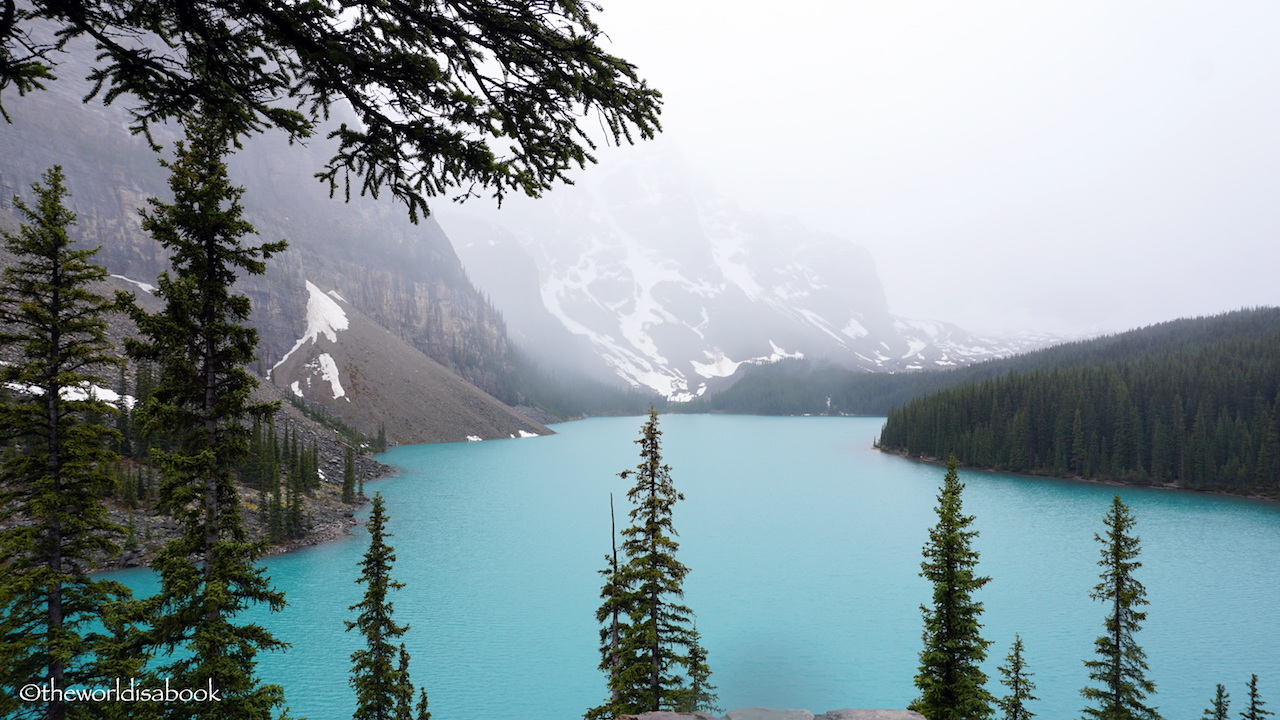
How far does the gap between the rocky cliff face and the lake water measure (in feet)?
135

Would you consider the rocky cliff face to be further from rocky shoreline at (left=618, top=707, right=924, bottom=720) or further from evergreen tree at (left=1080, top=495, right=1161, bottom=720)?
evergreen tree at (left=1080, top=495, right=1161, bottom=720)

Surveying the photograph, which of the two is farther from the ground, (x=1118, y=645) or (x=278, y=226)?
(x=278, y=226)

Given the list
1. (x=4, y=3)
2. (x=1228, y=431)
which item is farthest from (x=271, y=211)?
(x=1228, y=431)

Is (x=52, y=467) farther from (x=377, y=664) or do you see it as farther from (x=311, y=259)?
(x=311, y=259)

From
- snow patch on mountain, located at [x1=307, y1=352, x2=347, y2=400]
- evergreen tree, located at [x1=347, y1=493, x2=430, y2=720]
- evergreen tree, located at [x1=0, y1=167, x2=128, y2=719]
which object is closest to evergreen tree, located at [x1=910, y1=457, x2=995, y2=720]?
evergreen tree, located at [x1=347, y1=493, x2=430, y2=720]

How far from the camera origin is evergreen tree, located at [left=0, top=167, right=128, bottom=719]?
11758 mm

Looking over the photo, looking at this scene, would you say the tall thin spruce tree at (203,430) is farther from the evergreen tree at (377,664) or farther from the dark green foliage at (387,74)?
the dark green foliage at (387,74)

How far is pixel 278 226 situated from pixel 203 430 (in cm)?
16189

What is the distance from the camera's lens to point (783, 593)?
36031mm

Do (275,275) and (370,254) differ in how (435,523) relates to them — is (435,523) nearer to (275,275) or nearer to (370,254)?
(275,275)

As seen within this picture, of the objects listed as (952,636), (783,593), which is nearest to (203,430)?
(952,636)

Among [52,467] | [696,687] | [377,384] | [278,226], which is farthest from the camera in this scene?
[278,226]

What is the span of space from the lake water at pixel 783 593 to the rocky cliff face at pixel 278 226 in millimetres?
41077

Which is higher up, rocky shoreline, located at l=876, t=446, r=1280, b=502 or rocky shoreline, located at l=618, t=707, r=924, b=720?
rocky shoreline, located at l=618, t=707, r=924, b=720
